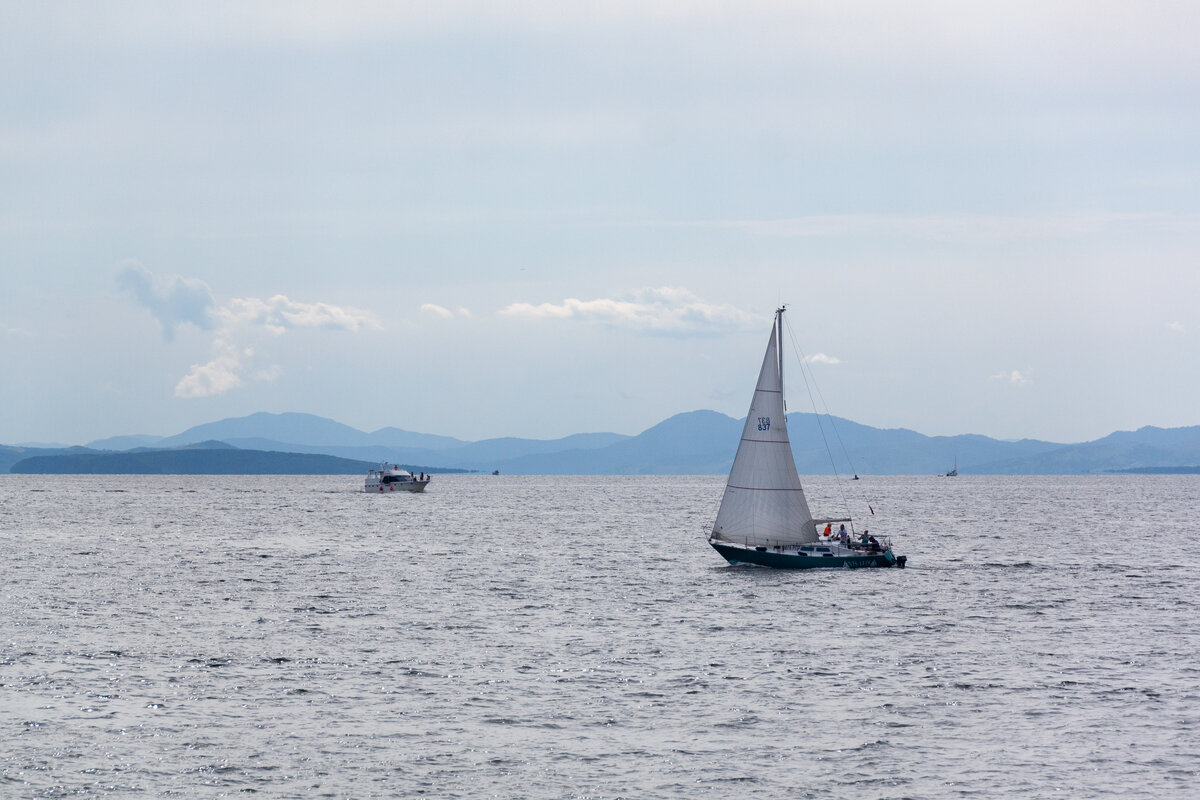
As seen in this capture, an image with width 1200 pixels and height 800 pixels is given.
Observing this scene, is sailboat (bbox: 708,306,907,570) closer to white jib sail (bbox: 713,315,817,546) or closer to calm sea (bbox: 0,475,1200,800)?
white jib sail (bbox: 713,315,817,546)

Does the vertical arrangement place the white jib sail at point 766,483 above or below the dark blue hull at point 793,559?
above

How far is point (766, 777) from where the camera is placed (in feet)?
105

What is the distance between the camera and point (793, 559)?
77.9 m

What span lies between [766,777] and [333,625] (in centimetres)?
3042

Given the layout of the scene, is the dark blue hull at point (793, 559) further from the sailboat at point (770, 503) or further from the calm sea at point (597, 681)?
the calm sea at point (597, 681)

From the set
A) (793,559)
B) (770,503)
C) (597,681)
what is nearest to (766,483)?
(770,503)

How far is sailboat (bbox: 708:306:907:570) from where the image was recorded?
72.7m

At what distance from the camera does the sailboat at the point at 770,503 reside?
238 ft

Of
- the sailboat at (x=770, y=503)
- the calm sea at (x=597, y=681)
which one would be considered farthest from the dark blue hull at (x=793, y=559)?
the calm sea at (x=597, y=681)

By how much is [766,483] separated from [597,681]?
32.8 metres

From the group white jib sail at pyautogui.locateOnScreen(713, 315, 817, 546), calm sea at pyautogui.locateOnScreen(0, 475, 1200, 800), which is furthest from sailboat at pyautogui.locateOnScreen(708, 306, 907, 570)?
calm sea at pyautogui.locateOnScreen(0, 475, 1200, 800)

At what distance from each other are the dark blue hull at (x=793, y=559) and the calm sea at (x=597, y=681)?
Answer: 119cm

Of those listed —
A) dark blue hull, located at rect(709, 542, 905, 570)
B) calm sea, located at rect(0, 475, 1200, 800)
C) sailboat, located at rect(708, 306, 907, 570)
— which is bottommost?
calm sea, located at rect(0, 475, 1200, 800)

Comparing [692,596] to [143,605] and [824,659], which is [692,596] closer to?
[824,659]
